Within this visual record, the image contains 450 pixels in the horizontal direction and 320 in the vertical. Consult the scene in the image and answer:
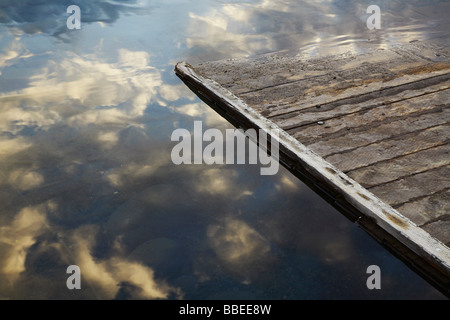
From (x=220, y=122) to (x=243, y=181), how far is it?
1.01m

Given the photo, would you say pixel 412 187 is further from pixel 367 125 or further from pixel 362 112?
pixel 362 112

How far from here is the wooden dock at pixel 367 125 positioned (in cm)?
304

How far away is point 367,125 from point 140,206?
2096 mm

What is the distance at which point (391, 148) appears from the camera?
149 inches

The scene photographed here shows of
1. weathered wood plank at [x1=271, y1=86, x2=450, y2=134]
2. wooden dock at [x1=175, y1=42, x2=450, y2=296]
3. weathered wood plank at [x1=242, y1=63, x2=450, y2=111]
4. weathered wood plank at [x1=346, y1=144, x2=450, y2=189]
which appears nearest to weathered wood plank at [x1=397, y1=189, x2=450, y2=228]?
wooden dock at [x1=175, y1=42, x2=450, y2=296]

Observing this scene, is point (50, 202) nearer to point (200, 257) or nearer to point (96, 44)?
point (200, 257)

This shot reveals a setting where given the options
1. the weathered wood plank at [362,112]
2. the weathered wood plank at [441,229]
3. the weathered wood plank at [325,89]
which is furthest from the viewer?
the weathered wood plank at [325,89]

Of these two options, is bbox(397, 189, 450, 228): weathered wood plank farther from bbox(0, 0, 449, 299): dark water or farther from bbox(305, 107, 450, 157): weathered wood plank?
bbox(305, 107, 450, 157): weathered wood plank

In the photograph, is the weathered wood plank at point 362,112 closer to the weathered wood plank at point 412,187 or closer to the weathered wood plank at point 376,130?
the weathered wood plank at point 376,130

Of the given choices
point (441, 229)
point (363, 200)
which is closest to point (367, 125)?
point (363, 200)

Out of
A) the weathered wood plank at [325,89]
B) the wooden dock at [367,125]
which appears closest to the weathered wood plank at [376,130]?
the wooden dock at [367,125]

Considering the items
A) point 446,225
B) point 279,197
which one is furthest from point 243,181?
point 446,225

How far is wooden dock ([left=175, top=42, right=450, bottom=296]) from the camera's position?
3037 mm

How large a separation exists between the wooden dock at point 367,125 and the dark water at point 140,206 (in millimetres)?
192
